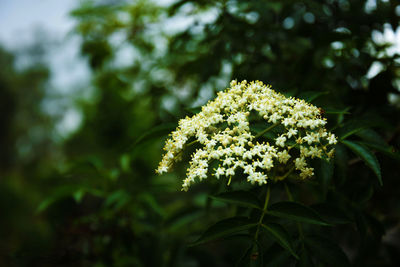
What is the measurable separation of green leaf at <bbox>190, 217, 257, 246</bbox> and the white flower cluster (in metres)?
0.17

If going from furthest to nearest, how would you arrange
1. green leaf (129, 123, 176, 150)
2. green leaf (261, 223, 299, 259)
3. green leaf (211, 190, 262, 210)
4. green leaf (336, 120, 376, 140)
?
green leaf (129, 123, 176, 150) < green leaf (336, 120, 376, 140) < green leaf (211, 190, 262, 210) < green leaf (261, 223, 299, 259)

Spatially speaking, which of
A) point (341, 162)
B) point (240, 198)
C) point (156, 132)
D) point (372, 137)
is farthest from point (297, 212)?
point (156, 132)

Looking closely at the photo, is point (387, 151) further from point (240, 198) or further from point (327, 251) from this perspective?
point (240, 198)

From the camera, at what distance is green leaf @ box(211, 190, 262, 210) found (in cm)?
115

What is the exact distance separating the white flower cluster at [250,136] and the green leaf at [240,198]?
7 centimetres

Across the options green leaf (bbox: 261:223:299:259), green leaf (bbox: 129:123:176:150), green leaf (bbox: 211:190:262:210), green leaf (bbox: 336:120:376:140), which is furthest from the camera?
green leaf (bbox: 129:123:176:150)

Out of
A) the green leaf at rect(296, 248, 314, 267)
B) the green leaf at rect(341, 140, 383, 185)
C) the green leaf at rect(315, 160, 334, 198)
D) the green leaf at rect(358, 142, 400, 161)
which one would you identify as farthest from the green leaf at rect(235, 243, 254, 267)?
the green leaf at rect(358, 142, 400, 161)

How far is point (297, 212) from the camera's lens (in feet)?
3.61

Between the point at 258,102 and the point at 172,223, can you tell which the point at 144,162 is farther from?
the point at 258,102

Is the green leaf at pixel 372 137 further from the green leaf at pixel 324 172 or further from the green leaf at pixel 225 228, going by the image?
the green leaf at pixel 225 228

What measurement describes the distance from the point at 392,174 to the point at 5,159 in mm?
26512

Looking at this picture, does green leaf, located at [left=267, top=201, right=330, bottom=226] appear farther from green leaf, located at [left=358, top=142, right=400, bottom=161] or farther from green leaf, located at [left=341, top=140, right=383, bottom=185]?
green leaf, located at [left=358, top=142, right=400, bottom=161]

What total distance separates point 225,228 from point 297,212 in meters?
0.28

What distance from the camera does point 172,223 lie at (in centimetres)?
238
